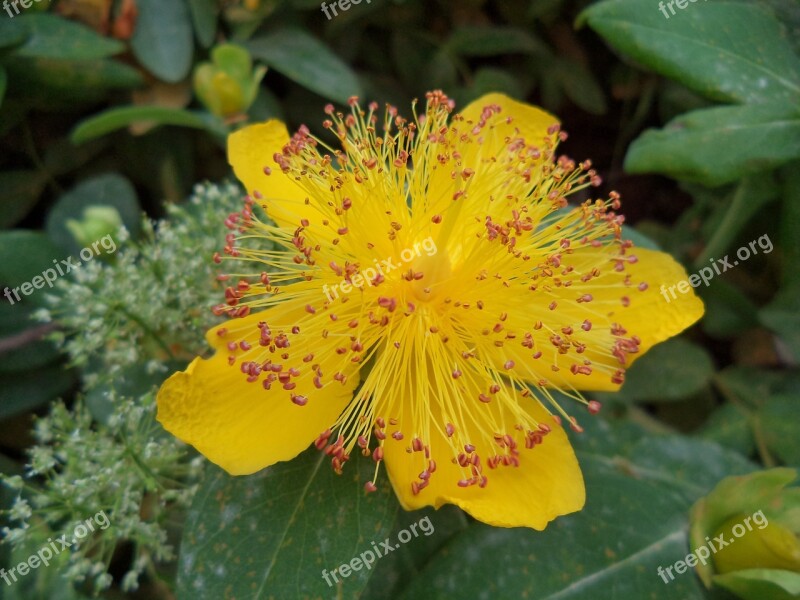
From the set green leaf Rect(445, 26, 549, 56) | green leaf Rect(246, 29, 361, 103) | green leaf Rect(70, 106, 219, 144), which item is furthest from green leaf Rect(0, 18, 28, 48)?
green leaf Rect(445, 26, 549, 56)

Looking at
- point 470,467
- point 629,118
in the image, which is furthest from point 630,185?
point 470,467

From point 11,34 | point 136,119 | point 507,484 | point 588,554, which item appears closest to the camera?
point 507,484

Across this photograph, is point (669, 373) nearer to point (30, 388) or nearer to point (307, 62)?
point (307, 62)

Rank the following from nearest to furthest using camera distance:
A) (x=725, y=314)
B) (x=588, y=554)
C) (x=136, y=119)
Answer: (x=588, y=554), (x=136, y=119), (x=725, y=314)

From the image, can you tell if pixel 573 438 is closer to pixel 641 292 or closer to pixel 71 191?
pixel 641 292

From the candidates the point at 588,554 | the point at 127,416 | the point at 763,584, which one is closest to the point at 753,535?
the point at 763,584

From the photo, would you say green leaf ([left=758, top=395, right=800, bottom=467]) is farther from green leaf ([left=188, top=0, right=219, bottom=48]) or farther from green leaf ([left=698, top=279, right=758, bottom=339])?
green leaf ([left=188, top=0, right=219, bottom=48])

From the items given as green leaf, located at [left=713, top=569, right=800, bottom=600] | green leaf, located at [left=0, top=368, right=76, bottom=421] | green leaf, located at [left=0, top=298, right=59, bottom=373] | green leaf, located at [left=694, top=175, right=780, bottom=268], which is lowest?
green leaf, located at [left=713, top=569, right=800, bottom=600]
